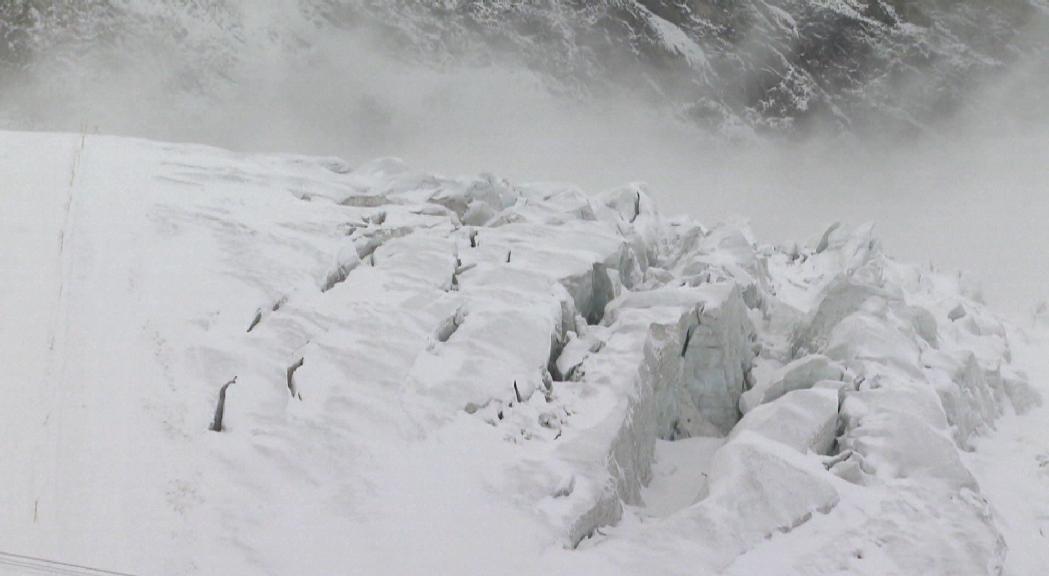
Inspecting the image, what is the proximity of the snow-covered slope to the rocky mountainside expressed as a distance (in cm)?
9930

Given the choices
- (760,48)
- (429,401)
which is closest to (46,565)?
(429,401)

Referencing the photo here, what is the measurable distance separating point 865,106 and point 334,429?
144 metres

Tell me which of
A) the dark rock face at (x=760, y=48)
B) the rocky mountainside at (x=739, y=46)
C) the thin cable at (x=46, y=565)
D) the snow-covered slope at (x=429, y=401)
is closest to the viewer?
the thin cable at (x=46, y=565)

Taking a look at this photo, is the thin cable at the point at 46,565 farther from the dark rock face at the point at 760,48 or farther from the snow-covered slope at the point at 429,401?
the dark rock face at the point at 760,48

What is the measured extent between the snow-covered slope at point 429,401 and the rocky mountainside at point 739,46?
9930cm

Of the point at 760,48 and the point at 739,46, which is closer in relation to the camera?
the point at 739,46

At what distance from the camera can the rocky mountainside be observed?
123 metres

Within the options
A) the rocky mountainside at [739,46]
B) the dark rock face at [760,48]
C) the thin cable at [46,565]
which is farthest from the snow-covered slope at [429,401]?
the dark rock face at [760,48]

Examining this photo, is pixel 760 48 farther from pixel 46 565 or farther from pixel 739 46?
pixel 46 565

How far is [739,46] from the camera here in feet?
437

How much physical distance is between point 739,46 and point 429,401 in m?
130

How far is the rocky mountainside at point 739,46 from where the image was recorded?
405ft

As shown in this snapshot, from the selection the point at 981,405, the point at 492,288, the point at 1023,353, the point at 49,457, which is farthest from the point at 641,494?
the point at 1023,353

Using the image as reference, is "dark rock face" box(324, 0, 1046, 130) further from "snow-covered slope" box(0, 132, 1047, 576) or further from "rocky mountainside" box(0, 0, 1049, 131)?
"snow-covered slope" box(0, 132, 1047, 576)
